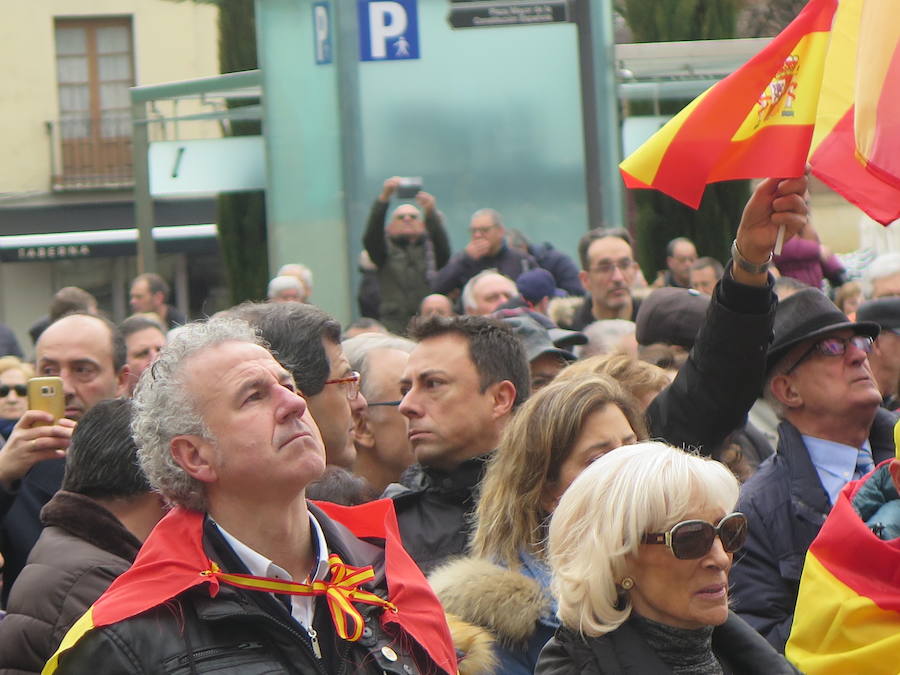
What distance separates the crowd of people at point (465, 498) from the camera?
146 inches

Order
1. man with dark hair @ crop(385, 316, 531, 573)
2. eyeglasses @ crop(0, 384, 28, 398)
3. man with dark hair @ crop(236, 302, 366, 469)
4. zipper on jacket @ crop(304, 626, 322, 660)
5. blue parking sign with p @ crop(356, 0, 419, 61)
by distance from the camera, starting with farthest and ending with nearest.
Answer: blue parking sign with p @ crop(356, 0, 419, 61)
eyeglasses @ crop(0, 384, 28, 398)
man with dark hair @ crop(236, 302, 366, 469)
man with dark hair @ crop(385, 316, 531, 573)
zipper on jacket @ crop(304, 626, 322, 660)

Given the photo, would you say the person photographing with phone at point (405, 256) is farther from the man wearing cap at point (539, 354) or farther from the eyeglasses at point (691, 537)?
the eyeglasses at point (691, 537)

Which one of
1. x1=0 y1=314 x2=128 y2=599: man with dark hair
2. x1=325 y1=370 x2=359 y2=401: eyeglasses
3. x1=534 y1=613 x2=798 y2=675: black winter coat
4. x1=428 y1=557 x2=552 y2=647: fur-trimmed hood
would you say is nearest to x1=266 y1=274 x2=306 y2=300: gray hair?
x1=0 y1=314 x2=128 y2=599: man with dark hair

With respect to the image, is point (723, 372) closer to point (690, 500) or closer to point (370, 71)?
point (690, 500)

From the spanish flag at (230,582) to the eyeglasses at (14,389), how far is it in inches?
162

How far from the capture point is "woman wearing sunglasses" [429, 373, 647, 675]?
178 inches

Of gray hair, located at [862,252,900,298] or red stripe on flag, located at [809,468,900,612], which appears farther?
gray hair, located at [862,252,900,298]

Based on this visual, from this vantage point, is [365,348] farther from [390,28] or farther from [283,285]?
[390,28]

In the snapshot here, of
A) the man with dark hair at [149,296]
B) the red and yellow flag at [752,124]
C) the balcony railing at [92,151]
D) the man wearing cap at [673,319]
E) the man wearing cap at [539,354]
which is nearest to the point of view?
the red and yellow flag at [752,124]

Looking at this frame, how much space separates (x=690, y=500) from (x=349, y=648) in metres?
0.87

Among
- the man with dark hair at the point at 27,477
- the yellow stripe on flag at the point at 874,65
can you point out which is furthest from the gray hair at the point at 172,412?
the man with dark hair at the point at 27,477

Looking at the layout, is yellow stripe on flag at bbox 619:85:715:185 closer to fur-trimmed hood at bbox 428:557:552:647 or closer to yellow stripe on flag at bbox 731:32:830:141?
yellow stripe on flag at bbox 731:32:830:141

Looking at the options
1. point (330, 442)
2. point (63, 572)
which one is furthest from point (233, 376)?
point (330, 442)

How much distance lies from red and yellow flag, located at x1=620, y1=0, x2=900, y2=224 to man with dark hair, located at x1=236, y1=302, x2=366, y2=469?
1280mm
